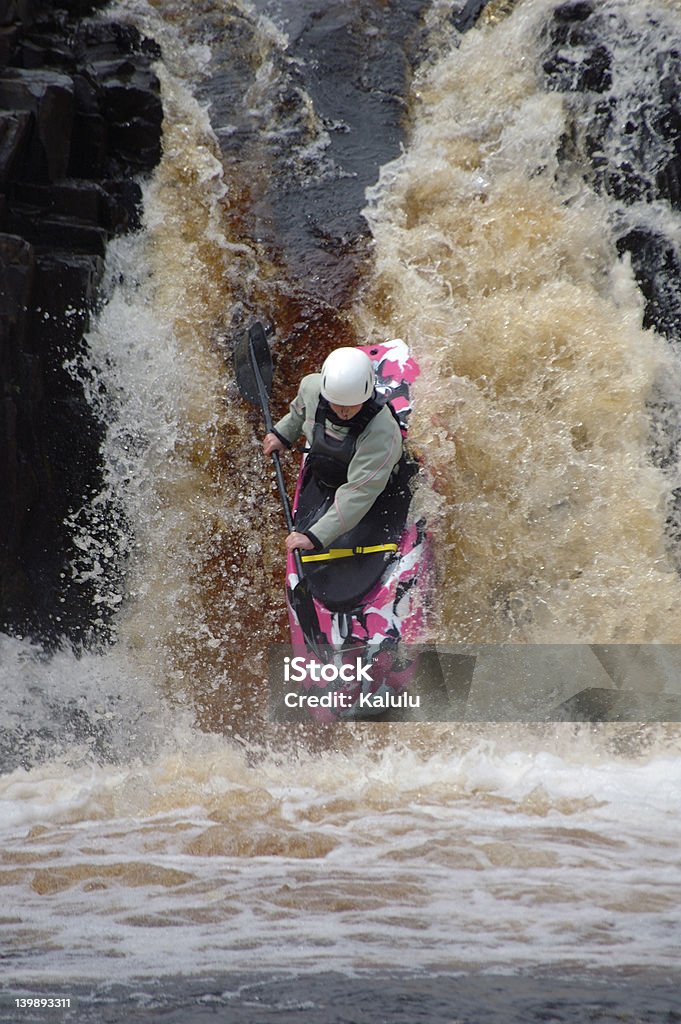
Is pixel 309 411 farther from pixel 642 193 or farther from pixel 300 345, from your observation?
pixel 642 193

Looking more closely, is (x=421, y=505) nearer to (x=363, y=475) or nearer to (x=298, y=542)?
(x=363, y=475)

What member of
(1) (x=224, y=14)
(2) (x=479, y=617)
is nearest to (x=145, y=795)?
(2) (x=479, y=617)

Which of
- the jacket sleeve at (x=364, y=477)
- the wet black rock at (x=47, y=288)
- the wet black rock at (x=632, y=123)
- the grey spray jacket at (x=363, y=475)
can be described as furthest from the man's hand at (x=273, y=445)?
the wet black rock at (x=632, y=123)

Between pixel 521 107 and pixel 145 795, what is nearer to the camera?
pixel 145 795

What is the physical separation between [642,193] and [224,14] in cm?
303

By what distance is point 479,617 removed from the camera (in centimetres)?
473

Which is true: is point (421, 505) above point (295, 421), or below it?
below

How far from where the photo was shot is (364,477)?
398 centimetres

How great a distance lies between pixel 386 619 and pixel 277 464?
93cm

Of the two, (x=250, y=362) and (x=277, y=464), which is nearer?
(x=277, y=464)

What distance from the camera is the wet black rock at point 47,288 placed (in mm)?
4598

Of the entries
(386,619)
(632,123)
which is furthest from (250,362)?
(632,123)

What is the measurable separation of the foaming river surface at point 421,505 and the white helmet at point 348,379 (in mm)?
818

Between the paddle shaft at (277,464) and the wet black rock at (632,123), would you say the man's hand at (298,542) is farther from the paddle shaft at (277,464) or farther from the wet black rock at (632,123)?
the wet black rock at (632,123)
